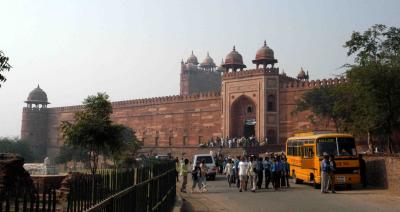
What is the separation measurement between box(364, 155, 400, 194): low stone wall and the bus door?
1890 mm

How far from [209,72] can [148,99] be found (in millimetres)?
23402

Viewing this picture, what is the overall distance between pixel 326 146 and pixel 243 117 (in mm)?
23408

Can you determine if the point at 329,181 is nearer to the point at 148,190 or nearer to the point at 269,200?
the point at 269,200

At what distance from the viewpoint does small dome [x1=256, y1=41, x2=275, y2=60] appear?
36.0 m

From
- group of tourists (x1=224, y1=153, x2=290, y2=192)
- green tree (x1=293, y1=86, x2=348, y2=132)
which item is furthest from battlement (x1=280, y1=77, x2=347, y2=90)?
group of tourists (x1=224, y1=153, x2=290, y2=192)

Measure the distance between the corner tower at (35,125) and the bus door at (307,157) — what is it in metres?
45.0

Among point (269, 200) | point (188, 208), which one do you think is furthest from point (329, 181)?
point (188, 208)

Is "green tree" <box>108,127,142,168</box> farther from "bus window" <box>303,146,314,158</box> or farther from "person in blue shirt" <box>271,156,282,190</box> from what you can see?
"bus window" <box>303,146,314,158</box>

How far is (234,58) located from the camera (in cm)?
3959

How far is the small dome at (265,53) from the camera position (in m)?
36.0

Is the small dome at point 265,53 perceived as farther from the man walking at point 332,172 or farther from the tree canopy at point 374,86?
the man walking at point 332,172

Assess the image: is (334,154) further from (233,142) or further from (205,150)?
(205,150)

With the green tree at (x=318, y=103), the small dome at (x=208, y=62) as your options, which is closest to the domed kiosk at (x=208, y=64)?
the small dome at (x=208, y=62)

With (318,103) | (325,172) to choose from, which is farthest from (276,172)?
(318,103)
